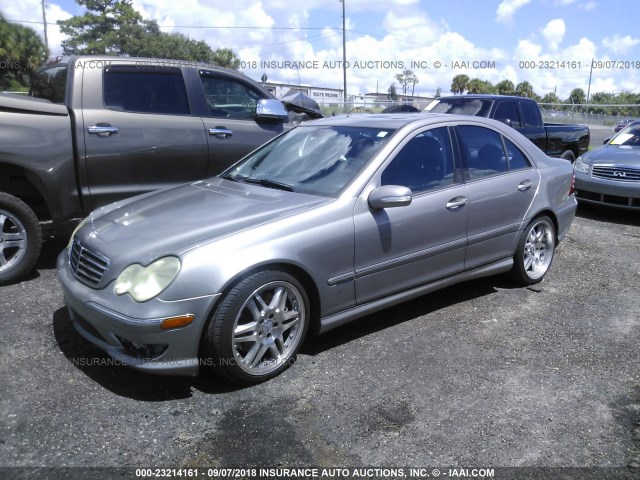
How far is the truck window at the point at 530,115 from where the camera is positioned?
33.5ft

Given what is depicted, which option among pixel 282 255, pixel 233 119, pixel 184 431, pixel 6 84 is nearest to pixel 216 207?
pixel 282 255

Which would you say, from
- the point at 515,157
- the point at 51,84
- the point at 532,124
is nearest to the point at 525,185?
the point at 515,157

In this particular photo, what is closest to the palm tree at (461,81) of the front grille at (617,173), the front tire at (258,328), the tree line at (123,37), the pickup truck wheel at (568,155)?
the tree line at (123,37)

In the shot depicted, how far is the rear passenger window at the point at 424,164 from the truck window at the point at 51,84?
3.15m

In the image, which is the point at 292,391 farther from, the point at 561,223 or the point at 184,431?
the point at 561,223

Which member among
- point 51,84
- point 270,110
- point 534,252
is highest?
point 51,84

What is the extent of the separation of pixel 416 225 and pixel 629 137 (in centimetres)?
679

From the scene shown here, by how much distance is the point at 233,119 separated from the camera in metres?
5.97

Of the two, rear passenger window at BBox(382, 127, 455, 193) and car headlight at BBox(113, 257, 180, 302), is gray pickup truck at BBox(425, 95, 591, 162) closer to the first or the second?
rear passenger window at BBox(382, 127, 455, 193)

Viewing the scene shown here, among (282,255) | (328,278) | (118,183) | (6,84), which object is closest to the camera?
(282,255)

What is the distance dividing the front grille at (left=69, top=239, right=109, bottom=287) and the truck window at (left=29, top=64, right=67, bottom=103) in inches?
88.5

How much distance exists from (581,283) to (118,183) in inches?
171

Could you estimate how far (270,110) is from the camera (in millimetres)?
6031

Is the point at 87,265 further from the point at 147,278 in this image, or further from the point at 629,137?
the point at 629,137
